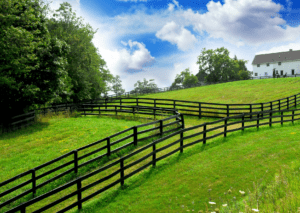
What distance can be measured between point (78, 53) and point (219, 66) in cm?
5280

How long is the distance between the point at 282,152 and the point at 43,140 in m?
13.9

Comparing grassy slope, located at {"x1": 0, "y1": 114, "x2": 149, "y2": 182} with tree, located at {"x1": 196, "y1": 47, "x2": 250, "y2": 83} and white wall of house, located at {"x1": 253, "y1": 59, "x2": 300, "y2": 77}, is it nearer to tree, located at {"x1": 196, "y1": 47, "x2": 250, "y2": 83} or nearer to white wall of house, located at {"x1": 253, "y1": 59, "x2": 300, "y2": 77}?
tree, located at {"x1": 196, "y1": 47, "x2": 250, "y2": 83}

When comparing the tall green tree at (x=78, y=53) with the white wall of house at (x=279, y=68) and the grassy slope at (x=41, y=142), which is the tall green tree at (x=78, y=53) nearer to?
the grassy slope at (x=41, y=142)

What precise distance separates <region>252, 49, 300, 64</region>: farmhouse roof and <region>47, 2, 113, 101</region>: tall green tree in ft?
223

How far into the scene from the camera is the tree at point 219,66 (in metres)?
74.0

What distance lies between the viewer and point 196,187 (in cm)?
733

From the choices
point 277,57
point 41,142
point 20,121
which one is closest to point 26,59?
point 20,121

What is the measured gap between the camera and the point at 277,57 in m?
80.2

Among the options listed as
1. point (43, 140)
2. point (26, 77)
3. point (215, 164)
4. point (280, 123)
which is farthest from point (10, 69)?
point (280, 123)

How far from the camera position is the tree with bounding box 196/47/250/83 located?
243 feet

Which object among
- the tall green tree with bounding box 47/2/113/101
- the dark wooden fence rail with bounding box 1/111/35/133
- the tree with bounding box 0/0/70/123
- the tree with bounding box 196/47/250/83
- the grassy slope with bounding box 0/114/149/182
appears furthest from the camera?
the tree with bounding box 196/47/250/83

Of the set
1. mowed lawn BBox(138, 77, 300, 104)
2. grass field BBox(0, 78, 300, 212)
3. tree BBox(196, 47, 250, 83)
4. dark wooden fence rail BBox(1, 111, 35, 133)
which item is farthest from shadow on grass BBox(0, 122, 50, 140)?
tree BBox(196, 47, 250, 83)

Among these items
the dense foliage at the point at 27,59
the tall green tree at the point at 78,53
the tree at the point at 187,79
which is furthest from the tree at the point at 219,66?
the dense foliage at the point at 27,59

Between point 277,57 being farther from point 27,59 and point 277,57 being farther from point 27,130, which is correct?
point 27,130
